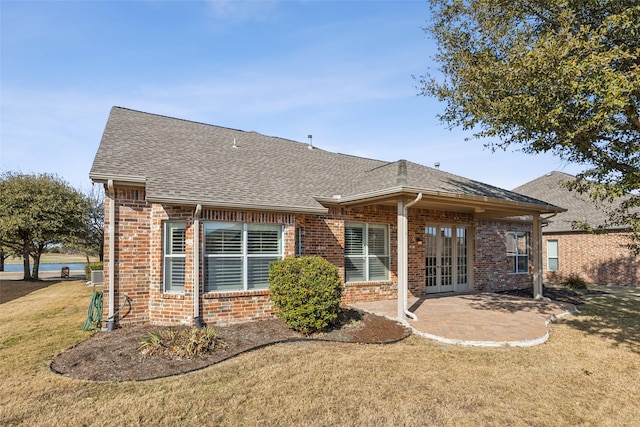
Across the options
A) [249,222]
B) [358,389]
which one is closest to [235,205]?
[249,222]

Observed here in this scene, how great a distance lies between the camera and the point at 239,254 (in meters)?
8.14

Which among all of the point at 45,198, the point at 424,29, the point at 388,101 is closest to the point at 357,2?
the point at 424,29

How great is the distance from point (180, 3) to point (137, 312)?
744 cm

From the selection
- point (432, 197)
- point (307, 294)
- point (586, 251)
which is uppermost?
point (432, 197)

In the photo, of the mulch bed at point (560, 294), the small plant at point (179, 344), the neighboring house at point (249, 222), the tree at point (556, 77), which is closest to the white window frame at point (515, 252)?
the mulch bed at point (560, 294)

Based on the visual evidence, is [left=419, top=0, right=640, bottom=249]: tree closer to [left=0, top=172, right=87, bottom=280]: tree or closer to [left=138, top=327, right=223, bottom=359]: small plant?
[left=138, top=327, right=223, bottom=359]: small plant

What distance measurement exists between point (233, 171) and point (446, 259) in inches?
306

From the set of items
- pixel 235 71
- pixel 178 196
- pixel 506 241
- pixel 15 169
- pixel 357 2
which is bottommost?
pixel 506 241

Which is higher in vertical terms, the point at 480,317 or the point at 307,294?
the point at 307,294

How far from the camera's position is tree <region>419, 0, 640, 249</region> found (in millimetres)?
5301

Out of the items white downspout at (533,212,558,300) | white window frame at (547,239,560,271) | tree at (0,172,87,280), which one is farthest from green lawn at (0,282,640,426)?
tree at (0,172,87,280)

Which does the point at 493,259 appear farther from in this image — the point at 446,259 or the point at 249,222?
the point at 249,222

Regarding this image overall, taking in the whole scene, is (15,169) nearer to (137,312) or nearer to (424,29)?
(137,312)

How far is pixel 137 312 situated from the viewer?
7879 mm
